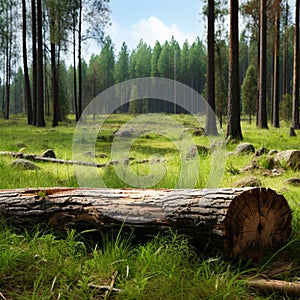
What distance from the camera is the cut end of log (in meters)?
3.46

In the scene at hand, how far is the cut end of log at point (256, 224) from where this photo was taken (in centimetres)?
346

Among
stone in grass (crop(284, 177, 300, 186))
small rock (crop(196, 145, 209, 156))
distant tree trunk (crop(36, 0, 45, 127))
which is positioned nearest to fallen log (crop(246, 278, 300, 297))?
stone in grass (crop(284, 177, 300, 186))

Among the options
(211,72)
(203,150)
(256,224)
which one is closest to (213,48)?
(211,72)

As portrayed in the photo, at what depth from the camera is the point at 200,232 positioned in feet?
11.5

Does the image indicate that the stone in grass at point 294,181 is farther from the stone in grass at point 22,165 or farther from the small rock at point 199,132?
the small rock at point 199,132

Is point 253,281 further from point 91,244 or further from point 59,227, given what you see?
point 59,227

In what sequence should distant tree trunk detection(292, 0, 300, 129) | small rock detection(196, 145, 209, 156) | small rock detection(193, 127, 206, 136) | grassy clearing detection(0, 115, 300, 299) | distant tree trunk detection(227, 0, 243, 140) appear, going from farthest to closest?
distant tree trunk detection(292, 0, 300, 129) → small rock detection(193, 127, 206, 136) → distant tree trunk detection(227, 0, 243, 140) → small rock detection(196, 145, 209, 156) → grassy clearing detection(0, 115, 300, 299)

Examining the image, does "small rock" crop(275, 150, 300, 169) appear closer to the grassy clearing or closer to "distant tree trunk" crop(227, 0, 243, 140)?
the grassy clearing

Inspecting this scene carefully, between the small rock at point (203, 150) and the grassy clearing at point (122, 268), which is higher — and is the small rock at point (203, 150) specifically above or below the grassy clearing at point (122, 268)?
above

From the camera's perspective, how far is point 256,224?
3594mm

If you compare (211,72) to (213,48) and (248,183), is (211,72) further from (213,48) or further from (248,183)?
(248,183)

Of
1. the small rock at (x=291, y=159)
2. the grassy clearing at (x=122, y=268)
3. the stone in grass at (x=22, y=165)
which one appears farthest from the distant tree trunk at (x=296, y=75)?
the grassy clearing at (x=122, y=268)

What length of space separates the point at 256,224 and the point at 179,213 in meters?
0.66

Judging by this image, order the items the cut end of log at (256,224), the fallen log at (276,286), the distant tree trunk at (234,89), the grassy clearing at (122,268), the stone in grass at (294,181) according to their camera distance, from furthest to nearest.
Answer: the distant tree trunk at (234,89), the stone in grass at (294,181), the cut end of log at (256,224), the fallen log at (276,286), the grassy clearing at (122,268)
